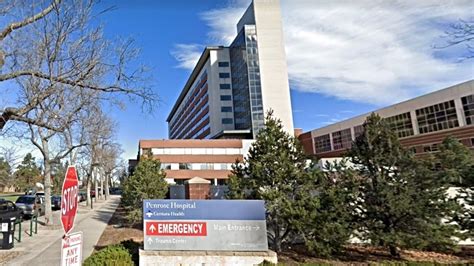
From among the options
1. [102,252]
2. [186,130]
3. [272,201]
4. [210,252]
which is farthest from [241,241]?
[186,130]

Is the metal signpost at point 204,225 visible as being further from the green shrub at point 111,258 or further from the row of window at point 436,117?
the row of window at point 436,117

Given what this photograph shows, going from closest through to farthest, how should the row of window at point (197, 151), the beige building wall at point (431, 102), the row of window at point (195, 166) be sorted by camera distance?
the beige building wall at point (431, 102)
the row of window at point (195, 166)
the row of window at point (197, 151)

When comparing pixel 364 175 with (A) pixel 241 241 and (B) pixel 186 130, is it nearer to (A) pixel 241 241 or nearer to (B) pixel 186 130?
(A) pixel 241 241

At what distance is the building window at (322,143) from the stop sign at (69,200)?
67.8 m

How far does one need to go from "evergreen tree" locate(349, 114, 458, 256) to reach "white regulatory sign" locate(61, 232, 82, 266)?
7.70 meters

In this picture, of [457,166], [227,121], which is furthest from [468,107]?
[227,121]

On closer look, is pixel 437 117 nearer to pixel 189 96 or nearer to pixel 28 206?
pixel 28 206

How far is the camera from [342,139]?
63.8 metres

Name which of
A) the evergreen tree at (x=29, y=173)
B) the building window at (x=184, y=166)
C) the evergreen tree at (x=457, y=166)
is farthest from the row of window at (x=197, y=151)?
the evergreen tree at (x=457, y=166)

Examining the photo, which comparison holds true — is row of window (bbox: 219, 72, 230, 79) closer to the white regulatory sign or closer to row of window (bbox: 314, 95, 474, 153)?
row of window (bbox: 314, 95, 474, 153)

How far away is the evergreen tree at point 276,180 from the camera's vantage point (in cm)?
942

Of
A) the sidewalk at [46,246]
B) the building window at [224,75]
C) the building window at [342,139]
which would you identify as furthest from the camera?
the building window at [224,75]

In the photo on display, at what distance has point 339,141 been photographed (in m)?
64.9

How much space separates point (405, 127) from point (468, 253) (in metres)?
44.1
